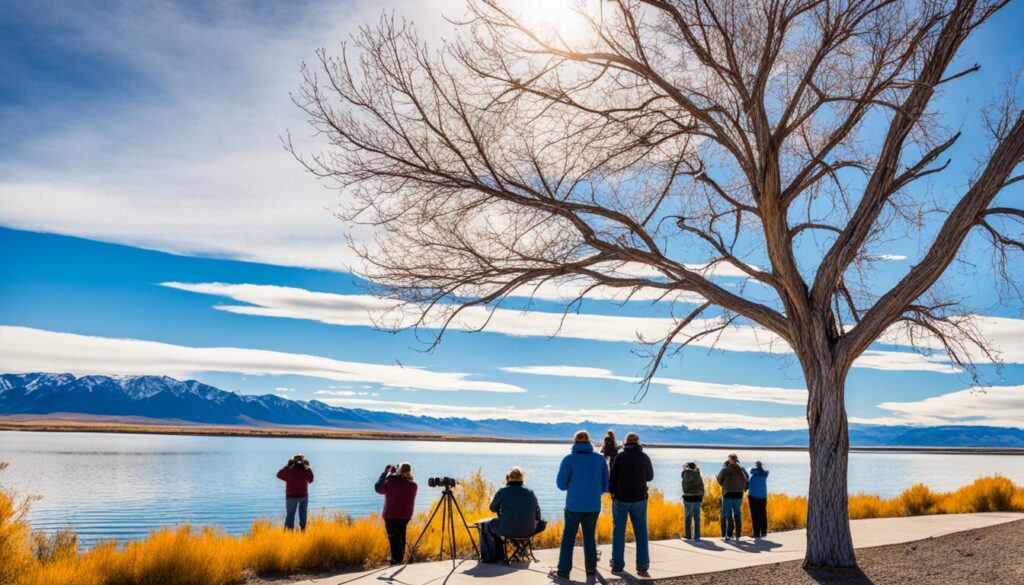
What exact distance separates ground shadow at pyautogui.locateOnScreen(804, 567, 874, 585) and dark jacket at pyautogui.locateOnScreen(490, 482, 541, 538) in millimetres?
3604

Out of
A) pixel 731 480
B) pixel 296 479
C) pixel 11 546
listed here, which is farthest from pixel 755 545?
pixel 11 546

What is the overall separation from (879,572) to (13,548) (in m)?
10.3

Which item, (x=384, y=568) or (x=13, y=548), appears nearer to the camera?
(x=13, y=548)

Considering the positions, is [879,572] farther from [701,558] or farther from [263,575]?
[263,575]

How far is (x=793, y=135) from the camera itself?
13281 mm

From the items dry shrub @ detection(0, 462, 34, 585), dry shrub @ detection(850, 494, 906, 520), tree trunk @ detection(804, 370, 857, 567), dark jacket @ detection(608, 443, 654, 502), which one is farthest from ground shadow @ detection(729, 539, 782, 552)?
dry shrub @ detection(0, 462, 34, 585)

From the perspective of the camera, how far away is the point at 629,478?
32.9ft

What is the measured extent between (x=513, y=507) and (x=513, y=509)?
0.03m

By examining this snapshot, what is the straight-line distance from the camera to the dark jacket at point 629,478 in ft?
32.8

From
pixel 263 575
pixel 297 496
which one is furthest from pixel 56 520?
pixel 263 575

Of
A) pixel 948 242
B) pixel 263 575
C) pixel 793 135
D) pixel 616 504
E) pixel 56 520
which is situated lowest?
pixel 56 520

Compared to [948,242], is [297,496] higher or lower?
lower

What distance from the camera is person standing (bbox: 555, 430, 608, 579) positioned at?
9.65m

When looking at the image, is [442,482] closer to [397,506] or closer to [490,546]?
[397,506]
